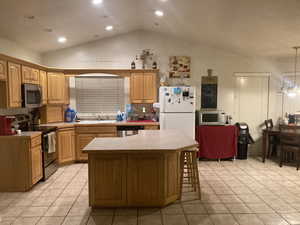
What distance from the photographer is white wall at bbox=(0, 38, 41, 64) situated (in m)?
3.96

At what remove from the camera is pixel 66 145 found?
4.83m

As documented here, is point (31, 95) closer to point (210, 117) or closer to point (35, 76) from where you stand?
point (35, 76)

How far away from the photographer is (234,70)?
571 cm

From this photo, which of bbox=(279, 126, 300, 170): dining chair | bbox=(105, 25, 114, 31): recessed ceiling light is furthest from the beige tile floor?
bbox=(105, 25, 114, 31): recessed ceiling light

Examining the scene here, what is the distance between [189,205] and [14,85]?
3366 mm

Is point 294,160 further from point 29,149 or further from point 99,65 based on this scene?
point 29,149

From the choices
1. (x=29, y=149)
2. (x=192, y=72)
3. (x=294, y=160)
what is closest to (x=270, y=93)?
(x=294, y=160)

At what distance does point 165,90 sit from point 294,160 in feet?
11.1

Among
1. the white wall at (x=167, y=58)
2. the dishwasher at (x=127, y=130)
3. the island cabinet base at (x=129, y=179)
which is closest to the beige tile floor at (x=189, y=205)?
the island cabinet base at (x=129, y=179)

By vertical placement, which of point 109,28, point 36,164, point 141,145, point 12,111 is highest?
point 109,28

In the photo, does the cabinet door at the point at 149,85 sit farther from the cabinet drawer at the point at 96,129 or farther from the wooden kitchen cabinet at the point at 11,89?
the wooden kitchen cabinet at the point at 11,89

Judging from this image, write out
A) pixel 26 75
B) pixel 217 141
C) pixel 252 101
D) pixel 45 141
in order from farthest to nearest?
pixel 252 101
pixel 217 141
pixel 26 75
pixel 45 141

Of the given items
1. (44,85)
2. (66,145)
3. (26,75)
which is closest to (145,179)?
(66,145)

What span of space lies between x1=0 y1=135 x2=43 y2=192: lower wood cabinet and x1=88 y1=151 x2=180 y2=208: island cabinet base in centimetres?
134
